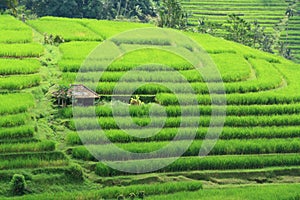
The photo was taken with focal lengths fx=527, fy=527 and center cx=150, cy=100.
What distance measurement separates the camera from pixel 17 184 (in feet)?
35.5

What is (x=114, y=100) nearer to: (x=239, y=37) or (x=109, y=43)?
(x=109, y=43)

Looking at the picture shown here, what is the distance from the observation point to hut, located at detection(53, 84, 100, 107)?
14461 millimetres

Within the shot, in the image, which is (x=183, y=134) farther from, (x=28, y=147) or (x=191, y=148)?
(x=28, y=147)

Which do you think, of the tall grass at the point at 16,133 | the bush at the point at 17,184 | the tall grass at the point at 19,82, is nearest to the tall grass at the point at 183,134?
the tall grass at the point at 16,133

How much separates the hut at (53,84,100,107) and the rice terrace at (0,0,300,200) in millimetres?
28

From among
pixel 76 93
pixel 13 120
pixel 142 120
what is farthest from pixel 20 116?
pixel 142 120

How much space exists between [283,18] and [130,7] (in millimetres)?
19595

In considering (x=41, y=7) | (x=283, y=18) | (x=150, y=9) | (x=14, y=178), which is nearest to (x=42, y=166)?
(x=14, y=178)

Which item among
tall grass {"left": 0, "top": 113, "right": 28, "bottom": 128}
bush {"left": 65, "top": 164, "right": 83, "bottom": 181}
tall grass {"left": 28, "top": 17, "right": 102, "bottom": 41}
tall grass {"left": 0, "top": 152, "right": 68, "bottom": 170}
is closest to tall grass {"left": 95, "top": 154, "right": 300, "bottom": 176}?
bush {"left": 65, "top": 164, "right": 83, "bottom": 181}

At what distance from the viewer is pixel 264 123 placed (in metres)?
15.0

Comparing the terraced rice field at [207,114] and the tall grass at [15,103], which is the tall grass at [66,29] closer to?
the terraced rice field at [207,114]

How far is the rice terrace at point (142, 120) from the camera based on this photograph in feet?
38.6

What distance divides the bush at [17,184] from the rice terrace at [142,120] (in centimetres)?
2

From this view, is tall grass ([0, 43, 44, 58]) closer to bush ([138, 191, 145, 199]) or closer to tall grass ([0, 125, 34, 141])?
tall grass ([0, 125, 34, 141])
